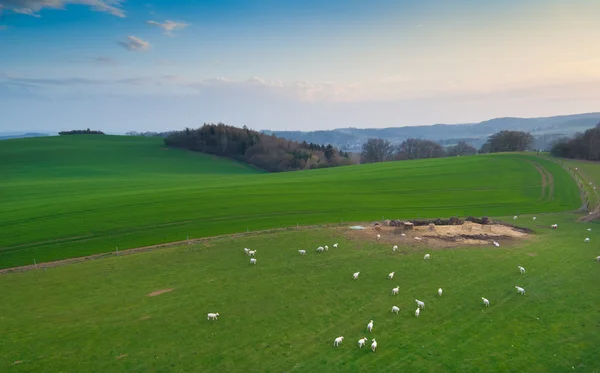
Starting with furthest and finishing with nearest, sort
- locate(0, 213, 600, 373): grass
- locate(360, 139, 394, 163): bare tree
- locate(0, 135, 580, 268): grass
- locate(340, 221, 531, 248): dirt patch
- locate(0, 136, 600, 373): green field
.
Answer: locate(360, 139, 394, 163): bare tree
locate(0, 135, 580, 268): grass
locate(340, 221, 531, 248): dirt patch
locate(0, 136, 600, 373): green field
locate(0, 213, 600, 373): grass

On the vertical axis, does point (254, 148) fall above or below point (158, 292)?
above

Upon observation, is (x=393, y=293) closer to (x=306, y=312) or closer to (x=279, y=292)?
(x=306, y=312)

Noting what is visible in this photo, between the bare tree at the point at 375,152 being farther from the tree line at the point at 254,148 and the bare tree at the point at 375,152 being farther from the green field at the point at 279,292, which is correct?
the green field at the point at 279,292

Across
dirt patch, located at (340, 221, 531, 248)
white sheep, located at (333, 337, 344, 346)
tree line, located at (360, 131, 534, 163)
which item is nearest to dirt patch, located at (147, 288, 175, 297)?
white sheep, located at (333, 337, 344, 346)

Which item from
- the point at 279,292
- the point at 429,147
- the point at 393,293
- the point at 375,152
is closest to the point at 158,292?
the point at 279,292

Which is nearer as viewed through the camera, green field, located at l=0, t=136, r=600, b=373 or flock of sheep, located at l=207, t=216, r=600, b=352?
green field, located at l=0, t=136, r=600, b=373

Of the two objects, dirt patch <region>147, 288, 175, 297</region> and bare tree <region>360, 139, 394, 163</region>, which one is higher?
bare tree <region>360, 139, 394, 163</region>

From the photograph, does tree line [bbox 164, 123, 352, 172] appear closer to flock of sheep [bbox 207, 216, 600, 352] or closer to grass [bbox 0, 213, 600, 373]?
flock of sheep [bbox 207, 216, 600, 352]
